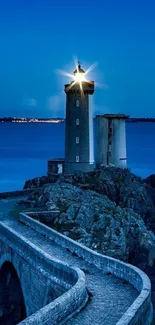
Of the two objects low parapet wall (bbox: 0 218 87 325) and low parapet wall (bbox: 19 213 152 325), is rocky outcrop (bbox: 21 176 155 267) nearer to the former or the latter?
low parapet wall (bbox: 19 213 152 325)

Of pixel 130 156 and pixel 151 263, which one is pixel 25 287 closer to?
pixel 151 263

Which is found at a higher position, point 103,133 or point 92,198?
point 103,133

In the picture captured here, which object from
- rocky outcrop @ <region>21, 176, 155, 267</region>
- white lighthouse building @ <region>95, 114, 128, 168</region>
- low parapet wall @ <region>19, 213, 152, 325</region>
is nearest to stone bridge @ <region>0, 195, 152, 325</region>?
low parapet wall @ <region>19, 213, 152, 325</region>

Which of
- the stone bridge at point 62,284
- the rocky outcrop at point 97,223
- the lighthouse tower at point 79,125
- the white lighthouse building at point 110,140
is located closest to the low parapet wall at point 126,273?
the stone bridge at point 62,284

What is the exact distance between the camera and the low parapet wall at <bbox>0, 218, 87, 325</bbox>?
Result: 11623 mm

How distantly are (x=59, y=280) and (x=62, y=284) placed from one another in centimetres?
25

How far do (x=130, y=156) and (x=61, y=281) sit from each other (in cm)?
7769

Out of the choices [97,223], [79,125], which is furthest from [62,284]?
[79,125]

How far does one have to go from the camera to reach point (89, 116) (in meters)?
39.2

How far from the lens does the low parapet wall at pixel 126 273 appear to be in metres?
12.0

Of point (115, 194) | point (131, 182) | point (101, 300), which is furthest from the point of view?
point (131, 182)

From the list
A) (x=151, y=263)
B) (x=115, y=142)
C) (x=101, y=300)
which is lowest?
(x=151, y=263)

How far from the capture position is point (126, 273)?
51.6ft

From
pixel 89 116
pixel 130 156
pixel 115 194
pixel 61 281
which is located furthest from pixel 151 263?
pixel 130 156
